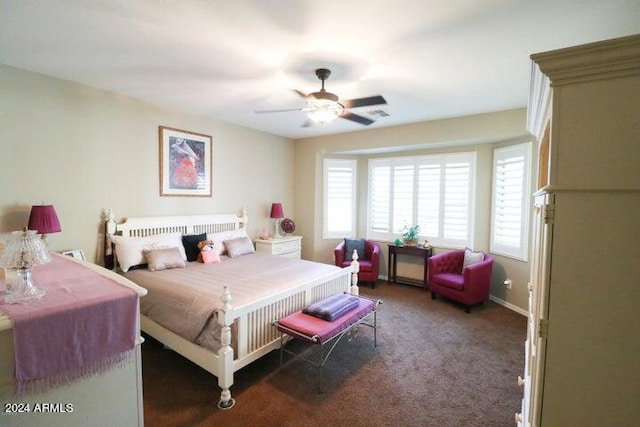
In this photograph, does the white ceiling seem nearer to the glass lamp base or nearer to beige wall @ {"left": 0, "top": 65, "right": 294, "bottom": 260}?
beige wall @ {"left": 0, "top": 65, "right": 294, "bottom": 260}

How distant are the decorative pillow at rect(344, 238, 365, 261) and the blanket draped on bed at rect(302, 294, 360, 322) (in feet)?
7.81

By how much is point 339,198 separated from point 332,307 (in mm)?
3224

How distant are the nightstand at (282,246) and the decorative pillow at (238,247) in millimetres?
583

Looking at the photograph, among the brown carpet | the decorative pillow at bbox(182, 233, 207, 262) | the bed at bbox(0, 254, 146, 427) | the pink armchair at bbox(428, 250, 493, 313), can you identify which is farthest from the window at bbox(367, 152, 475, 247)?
the bed at bbox(0, 254, 146, 427)

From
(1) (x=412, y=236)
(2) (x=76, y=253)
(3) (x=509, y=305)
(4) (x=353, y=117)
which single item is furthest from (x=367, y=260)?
(2) (x=76, y=253)

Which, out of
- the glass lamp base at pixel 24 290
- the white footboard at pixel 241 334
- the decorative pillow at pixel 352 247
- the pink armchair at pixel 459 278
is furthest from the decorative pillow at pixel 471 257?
the glass lamp base at pixel 24 290

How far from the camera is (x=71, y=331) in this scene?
126 centimetres

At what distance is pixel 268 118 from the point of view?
4.30 metres

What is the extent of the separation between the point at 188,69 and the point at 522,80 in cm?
320

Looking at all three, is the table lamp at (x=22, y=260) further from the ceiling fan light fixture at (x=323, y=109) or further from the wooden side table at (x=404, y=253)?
the wooden side table at (x=404, y=253)

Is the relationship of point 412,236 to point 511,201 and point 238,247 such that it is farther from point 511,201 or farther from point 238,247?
point 238,247

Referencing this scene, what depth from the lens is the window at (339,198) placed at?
18.5ft

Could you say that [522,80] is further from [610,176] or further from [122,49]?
[122,49]

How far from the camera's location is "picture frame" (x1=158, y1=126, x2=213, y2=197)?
389 cm
